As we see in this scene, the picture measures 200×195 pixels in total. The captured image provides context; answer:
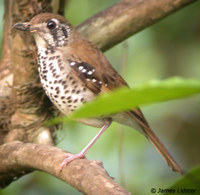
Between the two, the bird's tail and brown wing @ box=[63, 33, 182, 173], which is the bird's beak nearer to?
brown wing @ box=[63, 33, 182, 173]

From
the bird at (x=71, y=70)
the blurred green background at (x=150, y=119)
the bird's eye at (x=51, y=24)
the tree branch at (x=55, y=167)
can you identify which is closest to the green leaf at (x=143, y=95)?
the tree branch at (x=55, y=167)

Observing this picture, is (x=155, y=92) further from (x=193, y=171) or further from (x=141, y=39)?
(x=141, y=39)

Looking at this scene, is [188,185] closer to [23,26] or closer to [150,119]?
[23,26]

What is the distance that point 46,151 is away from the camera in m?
2.72

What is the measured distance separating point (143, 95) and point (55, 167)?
1796mm

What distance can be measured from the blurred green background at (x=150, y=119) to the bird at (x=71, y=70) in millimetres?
921

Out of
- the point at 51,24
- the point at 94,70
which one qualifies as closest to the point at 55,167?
the point at 94,70

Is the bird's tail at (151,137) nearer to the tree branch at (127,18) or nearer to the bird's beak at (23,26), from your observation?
the tree branch at (127,18)

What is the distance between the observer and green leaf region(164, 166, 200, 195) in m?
1.20

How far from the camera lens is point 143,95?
0.85 m

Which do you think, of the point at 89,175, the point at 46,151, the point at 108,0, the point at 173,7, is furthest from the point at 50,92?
the point at 108,0

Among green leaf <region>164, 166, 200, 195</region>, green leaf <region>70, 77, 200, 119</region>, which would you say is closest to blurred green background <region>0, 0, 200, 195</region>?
green leaf <region>164, 166, 200, 195</region>

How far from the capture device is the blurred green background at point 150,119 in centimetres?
412

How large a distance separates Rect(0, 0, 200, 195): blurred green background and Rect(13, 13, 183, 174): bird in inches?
36.3
